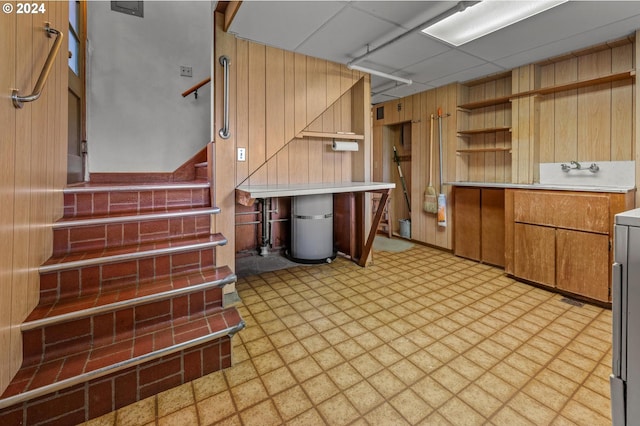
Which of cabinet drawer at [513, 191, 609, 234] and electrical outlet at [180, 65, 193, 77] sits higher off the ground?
electrical outlet at [180, 65, 193, 77]

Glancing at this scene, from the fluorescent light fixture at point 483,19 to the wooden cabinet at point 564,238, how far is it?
61.9 inches

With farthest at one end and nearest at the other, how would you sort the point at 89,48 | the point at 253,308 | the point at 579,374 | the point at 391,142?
1. the point at 391,142
2. the point at 89,48
3. the point at 253,308
4. the point at 579,374

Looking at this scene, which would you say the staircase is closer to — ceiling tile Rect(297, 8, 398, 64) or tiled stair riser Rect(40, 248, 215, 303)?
tiled stair riser Rect(40, 248, 215, 303)

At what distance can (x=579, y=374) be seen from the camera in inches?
63.4

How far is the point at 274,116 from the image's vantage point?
114 inches

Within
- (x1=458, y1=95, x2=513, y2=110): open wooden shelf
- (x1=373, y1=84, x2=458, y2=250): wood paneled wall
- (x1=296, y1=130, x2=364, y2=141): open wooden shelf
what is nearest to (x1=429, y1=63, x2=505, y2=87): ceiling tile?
(x1=373, y1=84, x2=458, y2=250): wood paneled wall

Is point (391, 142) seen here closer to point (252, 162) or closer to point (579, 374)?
point (252, 162)

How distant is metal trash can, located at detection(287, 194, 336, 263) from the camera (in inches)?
138

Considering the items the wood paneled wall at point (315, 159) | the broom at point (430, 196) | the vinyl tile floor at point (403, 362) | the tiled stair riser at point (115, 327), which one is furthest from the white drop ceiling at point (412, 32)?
the vinyl tile floor at point (403, 362)

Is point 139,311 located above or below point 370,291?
above

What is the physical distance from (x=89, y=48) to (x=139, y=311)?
317cm

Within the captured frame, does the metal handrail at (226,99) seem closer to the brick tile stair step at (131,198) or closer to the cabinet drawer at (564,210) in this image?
the brick tile stair step at (131,198)

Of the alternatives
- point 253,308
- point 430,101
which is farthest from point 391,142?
point 253,308

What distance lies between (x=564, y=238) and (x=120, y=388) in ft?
11.6
